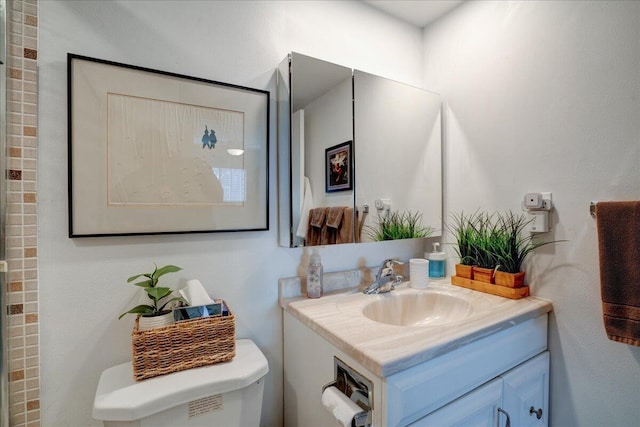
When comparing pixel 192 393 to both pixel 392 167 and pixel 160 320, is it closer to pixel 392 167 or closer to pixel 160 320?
pixel 160 320

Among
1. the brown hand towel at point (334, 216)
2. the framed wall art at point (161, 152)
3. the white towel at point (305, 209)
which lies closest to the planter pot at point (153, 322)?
the framed wall art at point (161, 152)

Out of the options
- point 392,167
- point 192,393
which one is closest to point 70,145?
point 192,393

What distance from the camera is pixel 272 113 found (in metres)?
1.23

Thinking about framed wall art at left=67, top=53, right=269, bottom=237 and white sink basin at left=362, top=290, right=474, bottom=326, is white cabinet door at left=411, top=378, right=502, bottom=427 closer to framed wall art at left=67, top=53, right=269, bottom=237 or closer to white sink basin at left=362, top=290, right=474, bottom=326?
white sink basin at left=362, top=290, right=474, bottom=326

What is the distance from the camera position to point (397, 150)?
148 cm

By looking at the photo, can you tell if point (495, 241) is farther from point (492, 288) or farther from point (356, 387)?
point (356, 387)

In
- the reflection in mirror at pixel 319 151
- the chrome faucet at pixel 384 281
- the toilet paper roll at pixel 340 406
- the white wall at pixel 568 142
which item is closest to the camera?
the toilet paper roll at pixel 340 406

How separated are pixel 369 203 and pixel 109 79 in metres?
1.06

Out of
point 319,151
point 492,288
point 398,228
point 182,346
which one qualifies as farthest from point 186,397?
point 492,288

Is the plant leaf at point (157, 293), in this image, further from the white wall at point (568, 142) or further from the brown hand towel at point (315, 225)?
the white wall at point (568, 142)

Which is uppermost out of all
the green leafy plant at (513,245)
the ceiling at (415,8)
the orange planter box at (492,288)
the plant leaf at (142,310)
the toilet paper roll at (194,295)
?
the ceiling at (415,8)

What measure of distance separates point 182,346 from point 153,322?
11 centimetres

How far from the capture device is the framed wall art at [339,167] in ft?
4.16

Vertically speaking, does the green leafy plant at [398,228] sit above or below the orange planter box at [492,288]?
above
